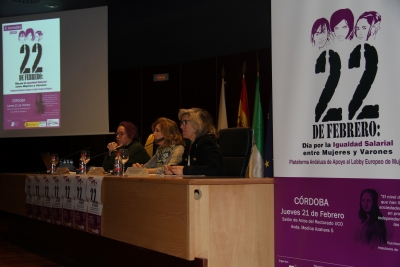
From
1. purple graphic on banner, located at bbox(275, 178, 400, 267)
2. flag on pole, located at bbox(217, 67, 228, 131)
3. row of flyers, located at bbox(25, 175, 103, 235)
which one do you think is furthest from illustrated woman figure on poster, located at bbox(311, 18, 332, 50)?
flag on pole, located at bbox(217, 67, 228, 131)

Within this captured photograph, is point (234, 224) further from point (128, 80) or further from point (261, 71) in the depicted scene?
point (128, 80)

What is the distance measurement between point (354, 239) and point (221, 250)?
1.96ft

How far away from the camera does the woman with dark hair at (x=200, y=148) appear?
3.01 meters

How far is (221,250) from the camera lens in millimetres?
2264

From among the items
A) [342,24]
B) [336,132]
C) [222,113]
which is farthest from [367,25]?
[222,113]

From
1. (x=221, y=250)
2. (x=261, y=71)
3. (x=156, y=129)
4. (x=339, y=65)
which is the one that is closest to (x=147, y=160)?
(x=156, y=129)

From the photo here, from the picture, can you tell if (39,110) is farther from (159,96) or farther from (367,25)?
(367,25)

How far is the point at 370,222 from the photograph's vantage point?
6.41 feet

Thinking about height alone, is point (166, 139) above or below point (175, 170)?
above

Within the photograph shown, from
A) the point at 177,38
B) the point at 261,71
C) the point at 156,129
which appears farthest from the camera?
the point at 177,38

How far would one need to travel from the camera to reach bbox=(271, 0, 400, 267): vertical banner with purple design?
1.91 m

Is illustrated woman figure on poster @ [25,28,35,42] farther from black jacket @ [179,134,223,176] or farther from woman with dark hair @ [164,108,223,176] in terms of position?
black jacket @ [179,134,223,176]

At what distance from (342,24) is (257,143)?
273cm

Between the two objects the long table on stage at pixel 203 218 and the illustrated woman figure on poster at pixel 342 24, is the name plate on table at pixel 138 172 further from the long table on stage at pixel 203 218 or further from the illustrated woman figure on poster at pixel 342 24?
the illustrated woman figure on poster at pixel 342 24
